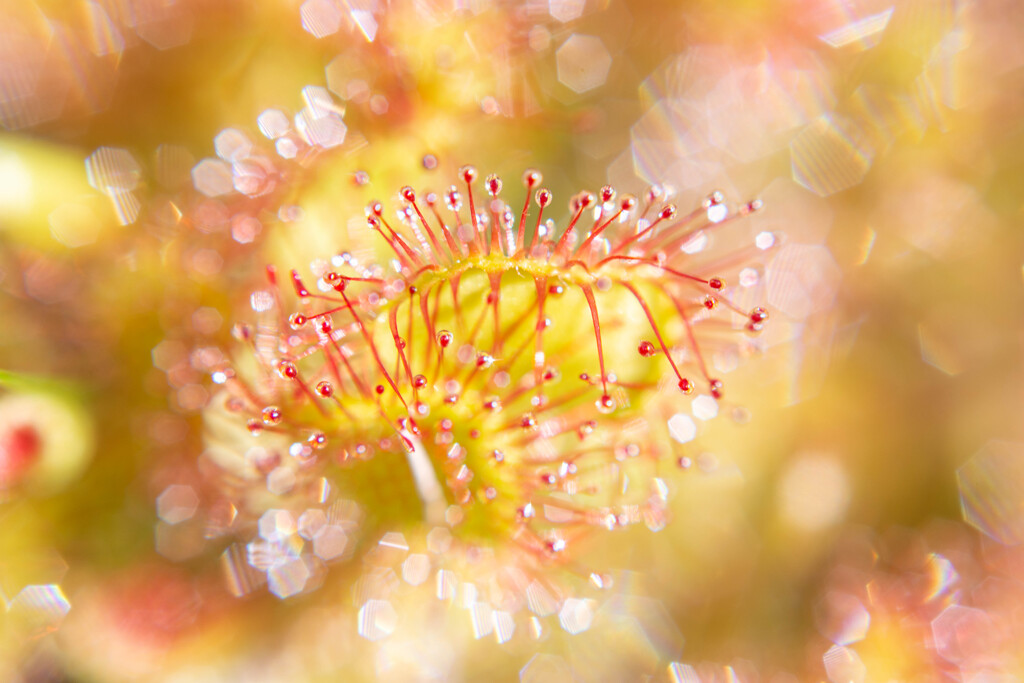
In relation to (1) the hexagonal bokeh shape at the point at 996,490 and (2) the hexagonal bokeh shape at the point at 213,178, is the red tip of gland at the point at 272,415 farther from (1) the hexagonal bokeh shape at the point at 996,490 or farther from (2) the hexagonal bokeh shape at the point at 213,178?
(1) the hexagonal bokeh shape at the point at 996,490

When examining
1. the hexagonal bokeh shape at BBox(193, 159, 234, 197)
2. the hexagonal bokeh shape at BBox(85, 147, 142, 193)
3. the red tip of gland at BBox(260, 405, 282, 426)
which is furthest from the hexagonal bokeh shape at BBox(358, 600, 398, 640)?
the hexagonal bokeh shape at BBox(85, 147, 142, 193)

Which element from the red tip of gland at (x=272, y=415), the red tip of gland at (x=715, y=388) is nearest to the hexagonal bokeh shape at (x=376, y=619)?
the red tip of gland at (x=272, y=415)

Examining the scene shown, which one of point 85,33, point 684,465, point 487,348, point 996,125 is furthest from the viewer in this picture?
point 996,125

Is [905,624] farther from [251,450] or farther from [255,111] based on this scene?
[255,111]

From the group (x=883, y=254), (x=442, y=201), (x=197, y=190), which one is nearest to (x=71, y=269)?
(x=197, y=190)

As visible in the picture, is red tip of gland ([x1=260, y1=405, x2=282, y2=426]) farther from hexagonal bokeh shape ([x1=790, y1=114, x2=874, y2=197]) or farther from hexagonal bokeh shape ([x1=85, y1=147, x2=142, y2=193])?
hexagonal bokeh shape ([x1=790, y1=114, x2=874, y2=197])

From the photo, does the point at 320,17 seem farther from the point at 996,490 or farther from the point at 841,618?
the point at 996,490
